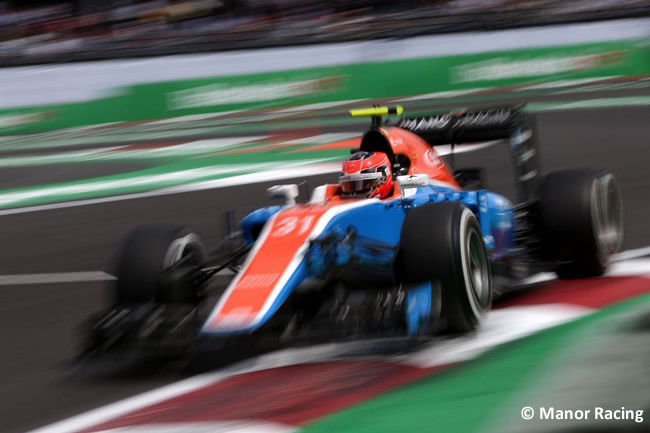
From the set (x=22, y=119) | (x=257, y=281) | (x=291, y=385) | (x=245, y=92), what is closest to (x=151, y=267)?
(x=257, y=281)

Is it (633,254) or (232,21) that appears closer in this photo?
(633,254)

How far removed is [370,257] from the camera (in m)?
5.18

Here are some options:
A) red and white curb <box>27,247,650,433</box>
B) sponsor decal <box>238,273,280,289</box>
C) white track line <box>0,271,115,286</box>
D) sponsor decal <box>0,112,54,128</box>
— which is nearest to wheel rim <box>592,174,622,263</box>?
red and white curb <box>27,247,650,433</box>

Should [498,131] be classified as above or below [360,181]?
above

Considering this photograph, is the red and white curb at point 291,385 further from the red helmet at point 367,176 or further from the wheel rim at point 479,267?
the red helmet at point 367,176

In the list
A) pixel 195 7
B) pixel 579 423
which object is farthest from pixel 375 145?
pixel 195 7

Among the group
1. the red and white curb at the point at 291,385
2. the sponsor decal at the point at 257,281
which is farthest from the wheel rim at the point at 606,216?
the sponsor decal at the point at 257,281

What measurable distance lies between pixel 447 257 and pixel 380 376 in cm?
71

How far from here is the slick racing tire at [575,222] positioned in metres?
6.01

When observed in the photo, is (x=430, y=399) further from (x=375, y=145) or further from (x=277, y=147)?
(x=277, y=147)

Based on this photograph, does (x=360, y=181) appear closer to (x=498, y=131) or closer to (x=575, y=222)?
(x=575, y=222)

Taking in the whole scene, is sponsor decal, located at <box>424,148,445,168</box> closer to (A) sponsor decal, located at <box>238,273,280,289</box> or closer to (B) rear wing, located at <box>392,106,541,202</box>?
(B) rear wing, located at <box>392,106,541,202</box>

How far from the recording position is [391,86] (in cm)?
1902

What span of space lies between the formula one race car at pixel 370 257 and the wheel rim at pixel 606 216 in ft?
0.04
